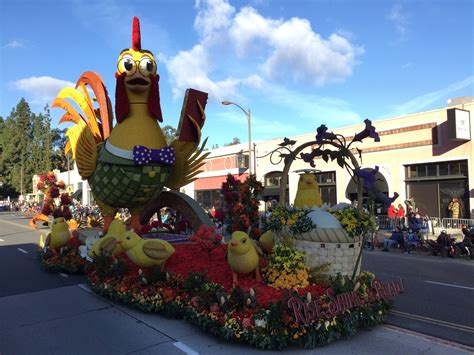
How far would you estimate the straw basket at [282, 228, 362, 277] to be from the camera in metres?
6.02

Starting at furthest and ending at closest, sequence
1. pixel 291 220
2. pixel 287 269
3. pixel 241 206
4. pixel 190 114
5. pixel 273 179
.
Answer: pixel 273 179, pixel 190 114, pixel 241 206, pixel 291 220, pixel 287 269

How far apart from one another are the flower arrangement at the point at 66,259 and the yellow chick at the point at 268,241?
5561 mm

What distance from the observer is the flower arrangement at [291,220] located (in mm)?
6137

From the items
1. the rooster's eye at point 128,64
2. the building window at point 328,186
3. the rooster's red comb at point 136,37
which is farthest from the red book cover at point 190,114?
the building window at point 328,186

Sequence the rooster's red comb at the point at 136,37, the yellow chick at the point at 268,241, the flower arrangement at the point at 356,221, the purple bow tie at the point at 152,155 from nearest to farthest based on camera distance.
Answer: the flower arrangement at the point at 356,221 → the yellow chick at the point at 268,241 → the purple bow tie at the point at 152,155 → the rooster's red comb at the point at 136,37

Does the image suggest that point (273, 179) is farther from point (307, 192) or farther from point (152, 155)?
point (307, 192)

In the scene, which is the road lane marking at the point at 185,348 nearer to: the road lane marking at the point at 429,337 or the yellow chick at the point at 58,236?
the road lane marking at the point at 429,337

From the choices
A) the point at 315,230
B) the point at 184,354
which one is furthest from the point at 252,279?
the point at 184,354

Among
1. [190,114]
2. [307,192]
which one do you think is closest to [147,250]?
[307,192]

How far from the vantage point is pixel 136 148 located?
28.9 ft

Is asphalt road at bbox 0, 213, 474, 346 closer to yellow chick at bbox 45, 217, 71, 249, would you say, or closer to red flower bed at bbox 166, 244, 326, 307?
yellow chick at bbox 45, 217, 71, 249

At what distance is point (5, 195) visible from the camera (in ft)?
247

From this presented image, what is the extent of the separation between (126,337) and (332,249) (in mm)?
3308

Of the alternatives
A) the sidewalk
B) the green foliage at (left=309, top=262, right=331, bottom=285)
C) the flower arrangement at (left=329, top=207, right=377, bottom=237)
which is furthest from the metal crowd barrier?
the sidewalk
